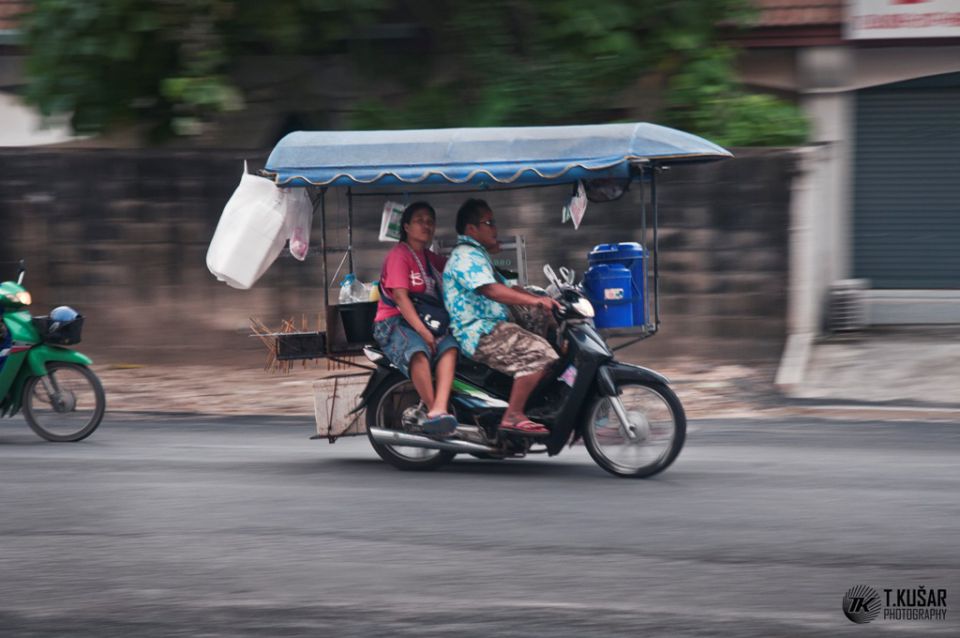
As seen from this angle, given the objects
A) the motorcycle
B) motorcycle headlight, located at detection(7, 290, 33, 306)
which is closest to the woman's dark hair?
the motorcycle

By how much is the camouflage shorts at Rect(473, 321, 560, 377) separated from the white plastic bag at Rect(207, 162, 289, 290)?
151cm

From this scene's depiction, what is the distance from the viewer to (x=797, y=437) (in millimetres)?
9961

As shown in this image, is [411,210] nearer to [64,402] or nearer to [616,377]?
[616,377]

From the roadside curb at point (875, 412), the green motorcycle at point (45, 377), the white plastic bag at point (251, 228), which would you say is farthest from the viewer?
the roadside curb at point (875, 412)

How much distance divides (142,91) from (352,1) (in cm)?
261

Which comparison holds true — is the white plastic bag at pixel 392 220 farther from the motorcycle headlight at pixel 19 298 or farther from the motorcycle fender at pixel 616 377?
the motorcycle headlight at pixel 19 298

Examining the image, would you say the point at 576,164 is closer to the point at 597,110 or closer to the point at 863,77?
the point at 597,110

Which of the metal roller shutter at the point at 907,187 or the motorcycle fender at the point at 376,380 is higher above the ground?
the metal roller shutter at the point at 907,187

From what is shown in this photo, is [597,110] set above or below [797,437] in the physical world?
above

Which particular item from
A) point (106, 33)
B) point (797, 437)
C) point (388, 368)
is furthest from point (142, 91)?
point (797, 437)

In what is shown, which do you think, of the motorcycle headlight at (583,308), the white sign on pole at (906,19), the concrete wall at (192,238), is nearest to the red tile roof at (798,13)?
the white sign on pole at (906,19)

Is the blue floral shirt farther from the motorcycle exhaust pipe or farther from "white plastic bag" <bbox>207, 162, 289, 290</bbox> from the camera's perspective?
"white plastic bag" <bbox>207, 162, 289, 290</bbox>

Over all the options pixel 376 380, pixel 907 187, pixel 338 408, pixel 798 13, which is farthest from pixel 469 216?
pixel 907 187

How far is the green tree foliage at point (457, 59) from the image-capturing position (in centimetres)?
1389
